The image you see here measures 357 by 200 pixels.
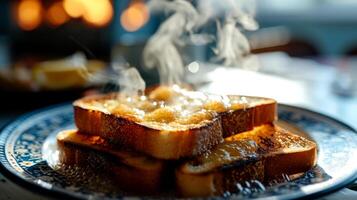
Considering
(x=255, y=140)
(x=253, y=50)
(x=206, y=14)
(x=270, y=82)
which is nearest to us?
(x=255, y=140)

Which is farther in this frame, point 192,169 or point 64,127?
point 64,127

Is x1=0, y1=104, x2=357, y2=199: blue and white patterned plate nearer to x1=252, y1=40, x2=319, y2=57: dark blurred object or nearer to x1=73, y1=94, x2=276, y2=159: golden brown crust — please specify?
x1=73, y1=94, x2=276, y2=159: golden brown crust

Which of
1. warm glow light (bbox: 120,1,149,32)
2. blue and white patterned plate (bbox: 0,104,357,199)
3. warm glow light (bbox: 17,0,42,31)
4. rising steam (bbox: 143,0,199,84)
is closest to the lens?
blue and white patterned plate (bbox: 0,104,357,199)

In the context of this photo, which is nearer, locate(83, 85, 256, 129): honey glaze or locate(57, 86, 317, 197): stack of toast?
locate(57, 86, 317, 197): stack of toast

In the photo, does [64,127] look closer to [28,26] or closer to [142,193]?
[142,193]

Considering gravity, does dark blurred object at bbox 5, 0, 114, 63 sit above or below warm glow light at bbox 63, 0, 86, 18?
below

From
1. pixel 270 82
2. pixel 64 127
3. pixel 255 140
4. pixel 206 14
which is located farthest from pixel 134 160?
pixel 270 82

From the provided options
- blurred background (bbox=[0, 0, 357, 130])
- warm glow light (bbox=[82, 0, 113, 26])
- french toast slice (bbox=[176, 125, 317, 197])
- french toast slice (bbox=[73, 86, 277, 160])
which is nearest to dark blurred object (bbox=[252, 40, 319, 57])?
blurred background (bbox=[0, 0, 357, 130])

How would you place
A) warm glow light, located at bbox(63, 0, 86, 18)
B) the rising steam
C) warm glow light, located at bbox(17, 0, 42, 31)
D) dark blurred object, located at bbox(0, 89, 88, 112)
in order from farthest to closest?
warm glow light, located at bbox(17, 0, 42, 31), warm glow light, located at bbox(63, 0, 86, 18), dark blurred object, located at bbox(0, 89, 88, 112), the rising steam

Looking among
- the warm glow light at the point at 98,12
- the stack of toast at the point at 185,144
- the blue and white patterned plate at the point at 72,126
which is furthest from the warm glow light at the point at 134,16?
the stack of toast at the point at 185,144
